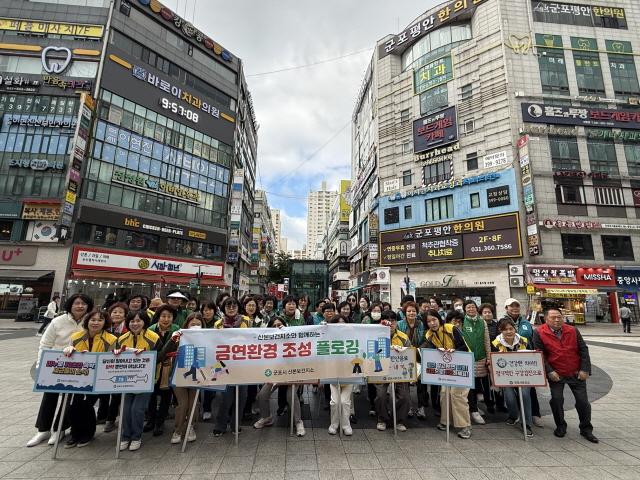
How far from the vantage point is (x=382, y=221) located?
117 ft

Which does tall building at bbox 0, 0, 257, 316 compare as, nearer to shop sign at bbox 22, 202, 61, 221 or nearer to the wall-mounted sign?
shop sign at bbox 22, 202, 61, 221

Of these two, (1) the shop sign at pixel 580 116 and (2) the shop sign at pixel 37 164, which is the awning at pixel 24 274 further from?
(1) the shop sign at pixel 580 116

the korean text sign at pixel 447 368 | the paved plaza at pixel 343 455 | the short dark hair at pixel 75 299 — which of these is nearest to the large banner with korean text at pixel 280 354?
the korean text sign at pixel 447 368

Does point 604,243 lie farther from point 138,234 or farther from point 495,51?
point 138,234

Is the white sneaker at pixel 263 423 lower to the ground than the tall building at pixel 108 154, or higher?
lower

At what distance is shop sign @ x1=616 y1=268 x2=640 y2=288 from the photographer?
1035 inches

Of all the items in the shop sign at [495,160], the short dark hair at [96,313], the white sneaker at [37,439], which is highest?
the shop sign at [495,160]

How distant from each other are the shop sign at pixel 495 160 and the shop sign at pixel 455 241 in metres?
5.20

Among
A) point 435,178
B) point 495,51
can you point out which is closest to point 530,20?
point 495,51

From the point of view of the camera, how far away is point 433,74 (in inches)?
1372

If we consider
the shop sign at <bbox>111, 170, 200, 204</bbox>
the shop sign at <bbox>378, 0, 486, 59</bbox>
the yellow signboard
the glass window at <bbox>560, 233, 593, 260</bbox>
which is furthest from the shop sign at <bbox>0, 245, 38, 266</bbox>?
the glass window at <bbox>560, 233, 593, 260</bbox>

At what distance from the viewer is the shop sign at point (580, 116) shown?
28969mm

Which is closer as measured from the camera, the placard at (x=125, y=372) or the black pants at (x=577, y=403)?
the placard at (x=125, y=372)

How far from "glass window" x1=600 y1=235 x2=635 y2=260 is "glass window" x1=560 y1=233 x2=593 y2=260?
48.4 inches
